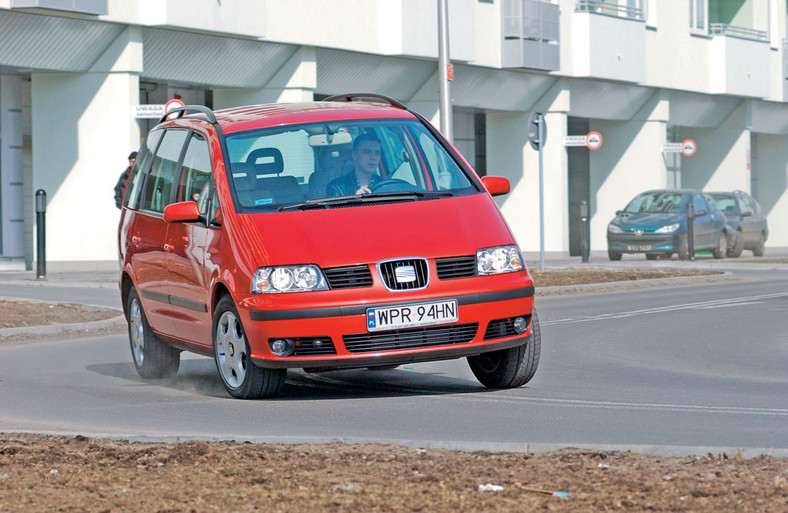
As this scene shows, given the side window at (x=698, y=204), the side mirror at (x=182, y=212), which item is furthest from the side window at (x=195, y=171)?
the side window at (x=698, y=204)

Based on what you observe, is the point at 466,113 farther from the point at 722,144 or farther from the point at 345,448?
the point at 345,448

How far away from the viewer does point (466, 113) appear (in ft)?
130

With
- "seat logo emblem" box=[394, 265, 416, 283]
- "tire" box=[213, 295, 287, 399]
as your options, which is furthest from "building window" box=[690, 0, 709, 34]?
"seat logo emblem" box=[394, 265, 416, 283]

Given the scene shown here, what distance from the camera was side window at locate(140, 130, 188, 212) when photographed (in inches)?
426

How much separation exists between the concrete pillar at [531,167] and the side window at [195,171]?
97.6 ft

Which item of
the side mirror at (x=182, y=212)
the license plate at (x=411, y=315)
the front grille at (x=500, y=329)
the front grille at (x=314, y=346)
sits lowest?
the front grille at (x=314, y=346)

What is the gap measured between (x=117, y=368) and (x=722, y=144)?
131 feet

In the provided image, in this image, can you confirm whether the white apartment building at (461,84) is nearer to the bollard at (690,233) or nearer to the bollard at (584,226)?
the bollard at (584,226)

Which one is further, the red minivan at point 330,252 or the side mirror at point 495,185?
the side mirror at point 495,185

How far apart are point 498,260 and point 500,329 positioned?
15.8 inches

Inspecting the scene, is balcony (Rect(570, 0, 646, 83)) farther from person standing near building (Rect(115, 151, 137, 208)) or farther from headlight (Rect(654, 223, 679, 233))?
person standing near building (Rect(115, 151, 137, 208))

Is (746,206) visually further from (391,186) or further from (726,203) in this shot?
(391,186)

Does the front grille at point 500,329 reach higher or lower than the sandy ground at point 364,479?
higher

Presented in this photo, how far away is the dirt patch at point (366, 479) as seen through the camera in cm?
547
